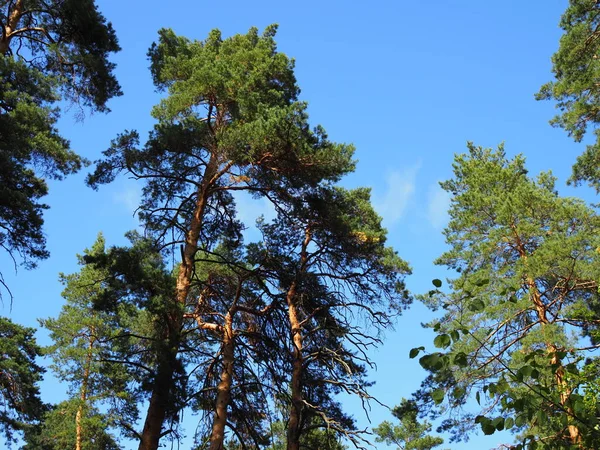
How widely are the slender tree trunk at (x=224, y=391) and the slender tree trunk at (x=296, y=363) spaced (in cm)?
175

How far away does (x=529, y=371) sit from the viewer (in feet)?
8.59

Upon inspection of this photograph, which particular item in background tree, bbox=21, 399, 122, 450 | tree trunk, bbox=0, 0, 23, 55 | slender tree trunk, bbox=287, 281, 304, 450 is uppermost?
tree trunk, bbox=0, 0, 23, 55

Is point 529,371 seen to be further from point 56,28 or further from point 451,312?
point 451,312

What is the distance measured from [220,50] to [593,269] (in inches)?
426

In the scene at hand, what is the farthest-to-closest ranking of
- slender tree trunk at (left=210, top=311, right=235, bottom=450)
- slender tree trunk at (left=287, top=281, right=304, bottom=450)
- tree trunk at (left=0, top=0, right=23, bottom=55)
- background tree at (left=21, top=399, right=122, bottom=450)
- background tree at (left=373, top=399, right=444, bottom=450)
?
background tree at (left=373, top=399, right=444, bottom=450), background tree at (left=21, top=399, right=122, bottom=450), slender tree trunk at (left=287, top=281, right=304, bottom=450), tree trunk at (left=0, top=0, right=23, bottom=55), slender tree trunk at (left=210, top=311, right=235, bottom=450)

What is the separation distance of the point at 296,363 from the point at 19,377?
10184mm

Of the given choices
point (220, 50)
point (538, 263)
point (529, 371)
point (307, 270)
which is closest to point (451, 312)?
point (538, 263)

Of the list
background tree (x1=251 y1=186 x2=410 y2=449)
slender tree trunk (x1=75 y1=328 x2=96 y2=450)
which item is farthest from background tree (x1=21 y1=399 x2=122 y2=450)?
background tree (x1=251 y1=186 x2=410 y2=449)

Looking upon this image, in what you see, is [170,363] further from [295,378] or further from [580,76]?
[580,76]

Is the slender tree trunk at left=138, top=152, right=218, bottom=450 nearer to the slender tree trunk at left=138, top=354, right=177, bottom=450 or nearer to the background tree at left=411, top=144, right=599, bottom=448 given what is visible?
the slender tree trunk at left=138, top=354, right=177, bottom=450

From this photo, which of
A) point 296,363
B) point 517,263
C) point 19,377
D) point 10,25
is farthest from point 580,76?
point 19,377

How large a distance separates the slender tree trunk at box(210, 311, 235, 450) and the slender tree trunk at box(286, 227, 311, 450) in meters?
1.75

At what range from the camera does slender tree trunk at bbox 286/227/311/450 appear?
478 inches

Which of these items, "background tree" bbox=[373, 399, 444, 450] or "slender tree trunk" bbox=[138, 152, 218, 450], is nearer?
"slender tree trunk" bbox=[138, 152, 218, 450]
